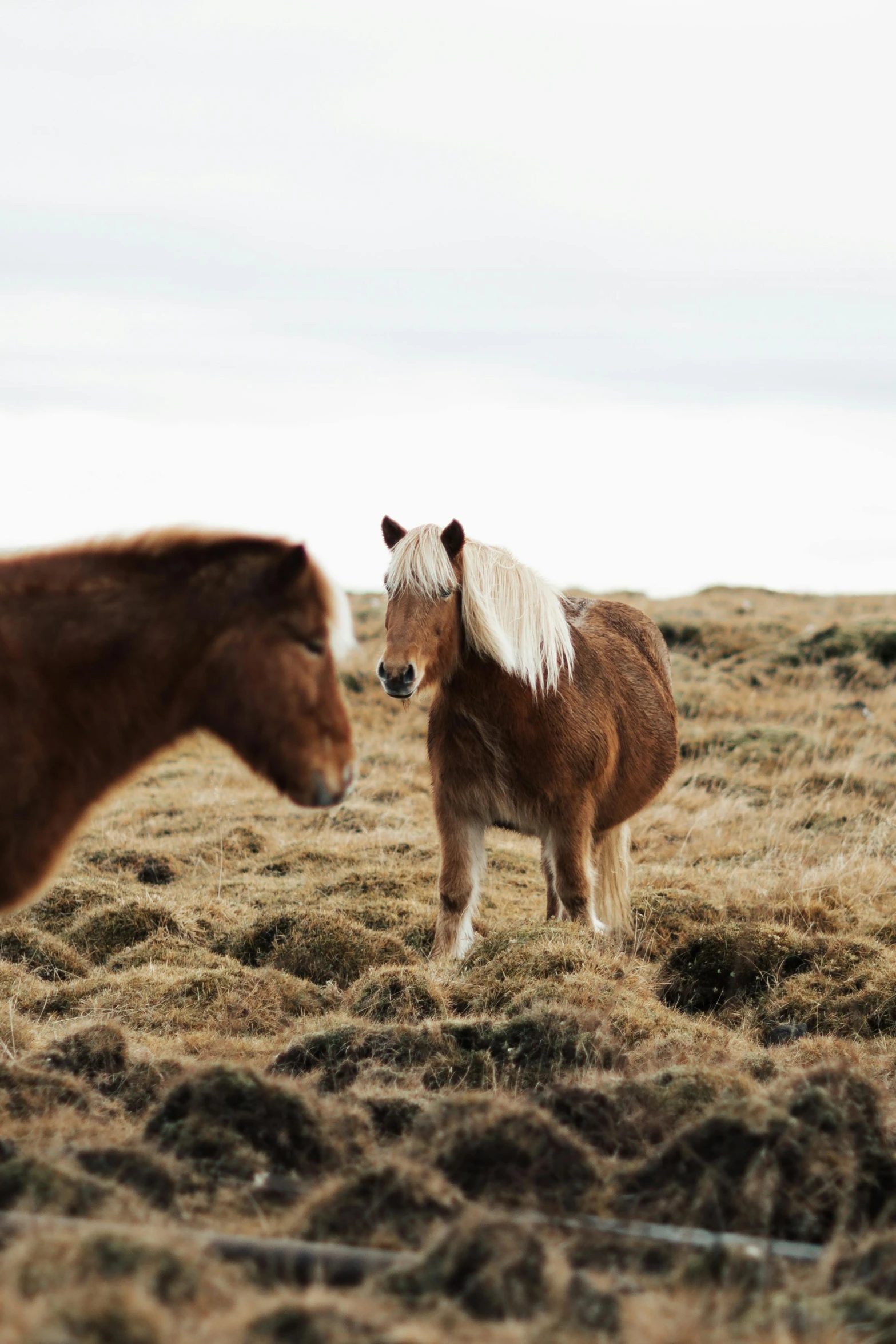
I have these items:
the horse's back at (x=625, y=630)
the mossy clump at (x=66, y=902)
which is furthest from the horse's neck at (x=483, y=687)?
the mossy clump at (x=66, y=902)

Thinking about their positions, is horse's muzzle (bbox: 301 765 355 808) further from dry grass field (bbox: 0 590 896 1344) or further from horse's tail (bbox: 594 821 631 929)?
horse's tail (bbox: 594 821 631 929)

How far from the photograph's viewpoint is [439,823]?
23.0 feet

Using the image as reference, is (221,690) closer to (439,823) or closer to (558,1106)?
→ (558,1106)

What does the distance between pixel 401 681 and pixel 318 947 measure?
6.40 ft

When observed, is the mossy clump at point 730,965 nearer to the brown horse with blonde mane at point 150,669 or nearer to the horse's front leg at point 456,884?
the horse's front leg at point 456,884

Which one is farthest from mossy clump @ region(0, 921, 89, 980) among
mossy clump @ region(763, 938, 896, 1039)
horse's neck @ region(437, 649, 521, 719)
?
mossy clump @ region(763, 938, 896, 1039)

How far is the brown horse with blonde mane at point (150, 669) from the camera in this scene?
13.5 ft

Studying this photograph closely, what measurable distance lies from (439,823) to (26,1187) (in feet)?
12.1

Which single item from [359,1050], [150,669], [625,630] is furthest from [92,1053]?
[625,630]

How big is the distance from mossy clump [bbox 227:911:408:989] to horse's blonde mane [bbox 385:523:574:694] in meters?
1.88

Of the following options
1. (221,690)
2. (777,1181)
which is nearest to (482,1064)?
(777,1181)

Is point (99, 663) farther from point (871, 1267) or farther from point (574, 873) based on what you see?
point (574, 873)

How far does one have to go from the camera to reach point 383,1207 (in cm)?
367

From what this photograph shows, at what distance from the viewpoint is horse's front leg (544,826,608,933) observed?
699 cm
